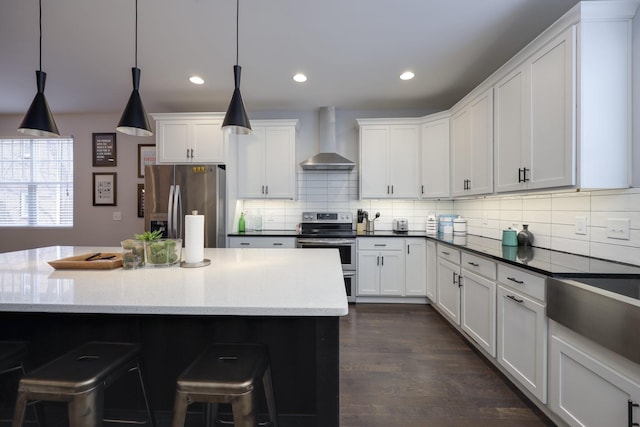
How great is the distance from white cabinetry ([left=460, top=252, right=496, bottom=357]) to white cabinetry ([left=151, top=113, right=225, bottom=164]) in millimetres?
3068

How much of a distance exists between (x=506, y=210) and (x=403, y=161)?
137 centimetres

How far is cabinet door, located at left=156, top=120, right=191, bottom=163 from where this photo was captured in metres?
3.69

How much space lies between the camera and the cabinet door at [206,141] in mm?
3672

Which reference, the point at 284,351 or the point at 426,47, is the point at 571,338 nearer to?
the point at 284,351

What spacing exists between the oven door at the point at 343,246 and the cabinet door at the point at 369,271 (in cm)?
10

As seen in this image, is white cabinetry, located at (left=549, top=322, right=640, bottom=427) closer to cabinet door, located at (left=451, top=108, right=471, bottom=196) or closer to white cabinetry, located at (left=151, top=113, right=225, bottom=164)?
cabinet door, located at (left=451, top=108, right=471, bottom=196)

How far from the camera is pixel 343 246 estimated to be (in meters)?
3.58

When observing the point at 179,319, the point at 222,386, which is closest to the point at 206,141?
the point at 179,319

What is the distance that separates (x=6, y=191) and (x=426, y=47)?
6.15 metres

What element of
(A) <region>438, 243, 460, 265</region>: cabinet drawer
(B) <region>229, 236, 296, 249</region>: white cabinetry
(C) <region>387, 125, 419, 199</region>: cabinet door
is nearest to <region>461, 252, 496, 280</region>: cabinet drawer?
(A) <region>438, 243, 460, 265</region>: cabinet drawer

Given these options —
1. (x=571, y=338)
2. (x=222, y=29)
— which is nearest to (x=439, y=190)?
(x=571, y=338)

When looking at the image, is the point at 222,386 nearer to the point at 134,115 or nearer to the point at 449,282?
the point at 134,115

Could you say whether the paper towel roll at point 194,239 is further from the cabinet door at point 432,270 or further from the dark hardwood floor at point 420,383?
the cabinet door at point 432,270

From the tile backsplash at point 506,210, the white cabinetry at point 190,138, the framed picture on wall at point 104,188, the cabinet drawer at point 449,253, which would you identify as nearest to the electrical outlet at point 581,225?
the tile backsplash at point 506,210
